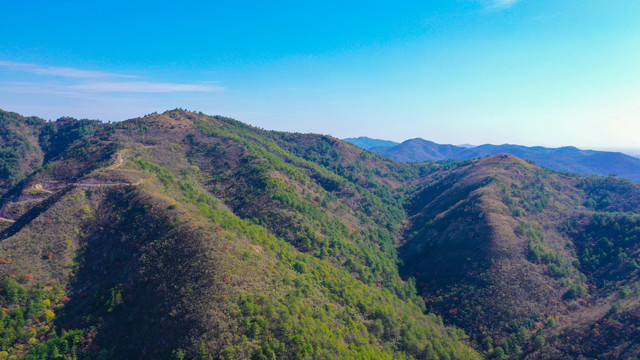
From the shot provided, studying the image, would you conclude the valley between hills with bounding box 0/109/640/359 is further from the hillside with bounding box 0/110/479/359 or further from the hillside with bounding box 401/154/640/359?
the hillside with bounding box 401/154/640/359

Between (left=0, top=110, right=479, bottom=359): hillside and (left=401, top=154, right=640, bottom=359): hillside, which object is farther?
(left=401, top=154, right=640, bottom=359): hillside

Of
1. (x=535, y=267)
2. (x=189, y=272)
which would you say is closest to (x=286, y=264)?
(x=189, y=272)

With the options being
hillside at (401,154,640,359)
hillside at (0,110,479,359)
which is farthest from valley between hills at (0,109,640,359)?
hillside at (401,154,640,359)

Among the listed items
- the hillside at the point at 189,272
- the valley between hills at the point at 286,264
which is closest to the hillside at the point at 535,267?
the valley between hills at the point at 286,264

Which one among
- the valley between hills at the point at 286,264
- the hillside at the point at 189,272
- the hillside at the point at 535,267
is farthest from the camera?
the hillside at the point at 535,267

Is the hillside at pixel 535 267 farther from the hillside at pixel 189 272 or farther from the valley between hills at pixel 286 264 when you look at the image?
the hillside at pixel 189 272

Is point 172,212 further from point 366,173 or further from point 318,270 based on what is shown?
point 366,173
